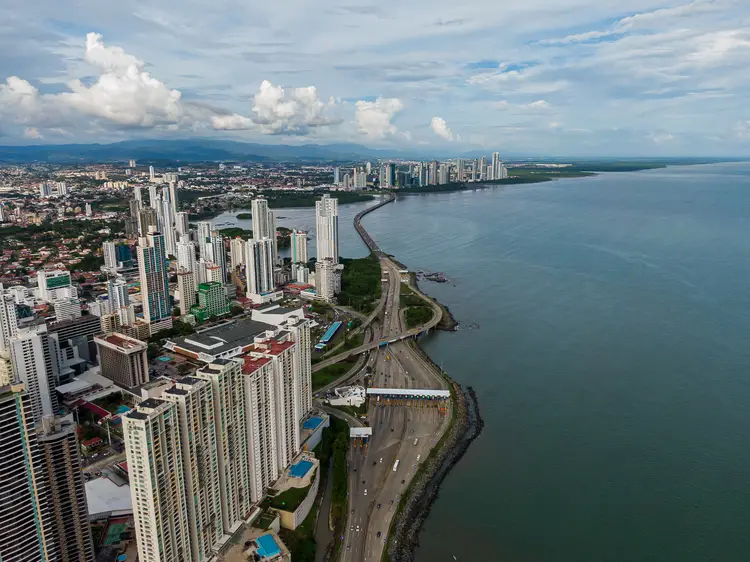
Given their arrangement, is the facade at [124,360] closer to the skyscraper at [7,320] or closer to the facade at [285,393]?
the skyscraper at [7,320]

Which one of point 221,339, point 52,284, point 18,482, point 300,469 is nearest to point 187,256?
point 52,284

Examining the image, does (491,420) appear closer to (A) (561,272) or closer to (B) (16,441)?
(B) (16,441)

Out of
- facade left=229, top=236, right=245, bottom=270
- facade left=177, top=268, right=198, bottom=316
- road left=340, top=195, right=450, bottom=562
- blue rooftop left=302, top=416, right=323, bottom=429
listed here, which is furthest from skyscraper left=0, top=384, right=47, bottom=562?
facade left=229, top=236, right=245, bottom=270

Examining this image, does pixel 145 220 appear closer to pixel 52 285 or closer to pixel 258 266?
pixel 52 285

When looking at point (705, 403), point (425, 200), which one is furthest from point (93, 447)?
point (425, 200)

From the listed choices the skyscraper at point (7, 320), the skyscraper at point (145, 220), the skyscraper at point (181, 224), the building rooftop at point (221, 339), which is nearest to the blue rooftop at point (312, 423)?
the building rooftop at point (221, 339)

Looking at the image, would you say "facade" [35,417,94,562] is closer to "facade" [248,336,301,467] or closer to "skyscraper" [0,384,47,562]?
"skyscraper" [0,384,47,562]
